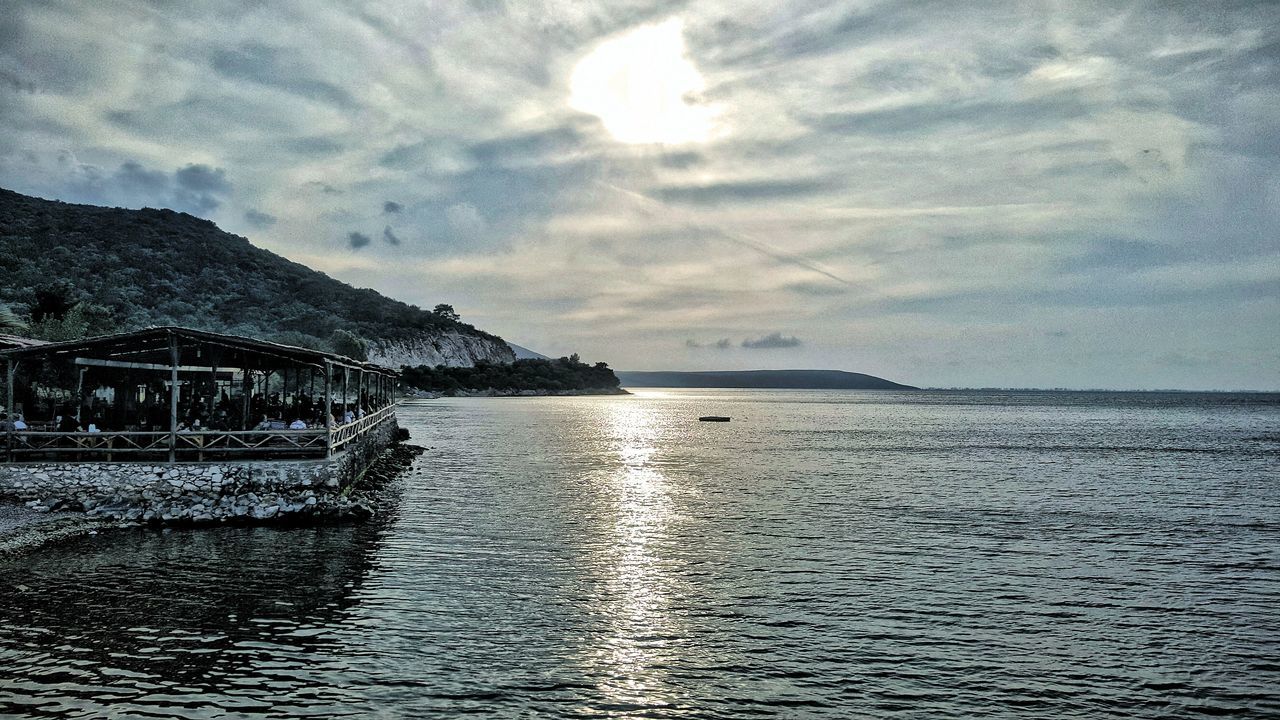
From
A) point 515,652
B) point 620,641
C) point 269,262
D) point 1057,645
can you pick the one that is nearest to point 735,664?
point 620,641

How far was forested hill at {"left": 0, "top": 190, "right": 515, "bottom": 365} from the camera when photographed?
118500 millimetres

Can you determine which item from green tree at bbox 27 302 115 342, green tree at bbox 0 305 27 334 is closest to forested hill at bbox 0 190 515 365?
green tree at bbox 27 302 115 342

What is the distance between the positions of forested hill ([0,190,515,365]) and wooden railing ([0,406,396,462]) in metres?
77.8

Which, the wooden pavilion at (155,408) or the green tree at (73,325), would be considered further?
the green tree at (73,325)

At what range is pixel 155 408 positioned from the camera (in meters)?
28.4

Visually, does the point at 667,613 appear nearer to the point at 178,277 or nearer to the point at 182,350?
the point at 182,350

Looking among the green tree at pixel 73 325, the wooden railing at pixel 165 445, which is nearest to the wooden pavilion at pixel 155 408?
the wooden railing at pixel 165 445

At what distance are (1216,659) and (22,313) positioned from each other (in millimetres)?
85763

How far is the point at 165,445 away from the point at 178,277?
14428cm

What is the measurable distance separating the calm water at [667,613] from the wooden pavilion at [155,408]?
3426mm

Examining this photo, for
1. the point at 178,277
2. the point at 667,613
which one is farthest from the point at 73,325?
the point at 178,277

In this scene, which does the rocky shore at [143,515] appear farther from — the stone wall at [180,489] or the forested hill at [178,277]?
the forested hill at [178,277]

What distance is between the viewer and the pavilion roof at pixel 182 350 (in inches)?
926

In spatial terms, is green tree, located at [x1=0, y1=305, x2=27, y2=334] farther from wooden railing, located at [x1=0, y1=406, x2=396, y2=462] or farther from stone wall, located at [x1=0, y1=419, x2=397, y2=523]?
stone wall, located at [x1=0, y1=419, x2=397, y2=523]
